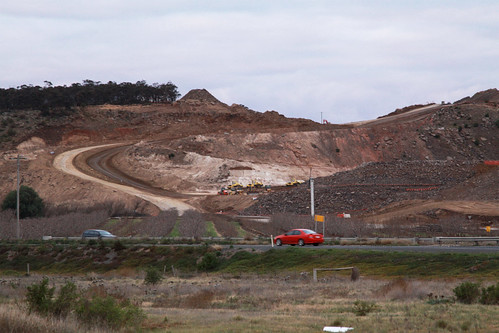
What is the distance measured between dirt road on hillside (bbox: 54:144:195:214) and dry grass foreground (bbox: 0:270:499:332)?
54324 mm

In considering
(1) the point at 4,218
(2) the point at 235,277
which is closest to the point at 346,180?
(1) the point at 4,218

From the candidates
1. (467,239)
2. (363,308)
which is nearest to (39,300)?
(363,308)

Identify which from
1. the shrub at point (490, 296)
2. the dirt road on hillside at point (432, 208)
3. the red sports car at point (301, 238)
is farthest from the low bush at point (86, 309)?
the dirt road on hillside at point (432, 208)

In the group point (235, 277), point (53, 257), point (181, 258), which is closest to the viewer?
point (235, 277)

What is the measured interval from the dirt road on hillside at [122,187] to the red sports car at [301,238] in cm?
3584

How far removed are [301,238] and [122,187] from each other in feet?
177

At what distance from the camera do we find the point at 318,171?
11094 cm

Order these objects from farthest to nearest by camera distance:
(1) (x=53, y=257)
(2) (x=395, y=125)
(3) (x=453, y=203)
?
(2) (x=395, y=125), (3) (x=453, y=203), (1) (x=53, y=257)

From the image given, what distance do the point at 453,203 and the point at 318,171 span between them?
146ft

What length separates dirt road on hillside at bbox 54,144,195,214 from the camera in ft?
284

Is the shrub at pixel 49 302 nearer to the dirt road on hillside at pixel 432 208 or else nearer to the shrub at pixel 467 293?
the shrub at pixel 467 293

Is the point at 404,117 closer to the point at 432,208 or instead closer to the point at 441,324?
the point at 432,208

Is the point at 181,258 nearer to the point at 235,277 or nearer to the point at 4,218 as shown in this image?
the point at 235,277

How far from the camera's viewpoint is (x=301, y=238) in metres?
45.5
